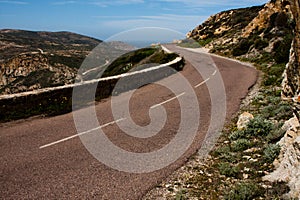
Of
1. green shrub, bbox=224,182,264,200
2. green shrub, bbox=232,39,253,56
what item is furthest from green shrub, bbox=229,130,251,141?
green shrub, bbox=232,39,253,56

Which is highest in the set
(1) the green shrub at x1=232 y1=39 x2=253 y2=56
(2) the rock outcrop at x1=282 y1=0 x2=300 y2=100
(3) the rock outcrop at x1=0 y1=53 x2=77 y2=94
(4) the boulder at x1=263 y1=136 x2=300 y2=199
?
(2) the rock outcrop at x1=282 y1=0 x2=300 y2=100

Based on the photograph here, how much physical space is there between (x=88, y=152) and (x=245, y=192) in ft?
12.5

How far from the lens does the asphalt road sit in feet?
17.6

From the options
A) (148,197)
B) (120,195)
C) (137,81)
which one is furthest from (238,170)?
(137,81)

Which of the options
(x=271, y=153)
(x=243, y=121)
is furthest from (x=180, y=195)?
(x=243, y=121)

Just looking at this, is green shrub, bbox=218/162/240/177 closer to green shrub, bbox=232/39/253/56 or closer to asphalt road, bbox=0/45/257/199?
asphalt road, bbox=0/45/257/199

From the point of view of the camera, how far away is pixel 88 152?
697 centimetres

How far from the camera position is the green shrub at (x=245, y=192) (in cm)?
492

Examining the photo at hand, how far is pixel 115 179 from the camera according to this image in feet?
18.9

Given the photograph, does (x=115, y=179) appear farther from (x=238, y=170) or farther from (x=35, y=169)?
(x=238, y=170)

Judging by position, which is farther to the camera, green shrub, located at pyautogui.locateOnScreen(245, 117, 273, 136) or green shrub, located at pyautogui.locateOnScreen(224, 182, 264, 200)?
green shrub, located at pyautogui.locateOnScreen(245, 117, 273, 136)

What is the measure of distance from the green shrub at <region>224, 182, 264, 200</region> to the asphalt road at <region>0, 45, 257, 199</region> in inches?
59.2

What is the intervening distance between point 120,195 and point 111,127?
379cm

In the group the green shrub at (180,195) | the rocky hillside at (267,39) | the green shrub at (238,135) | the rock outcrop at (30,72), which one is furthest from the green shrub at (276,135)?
the rock outcrop at (30,72)
